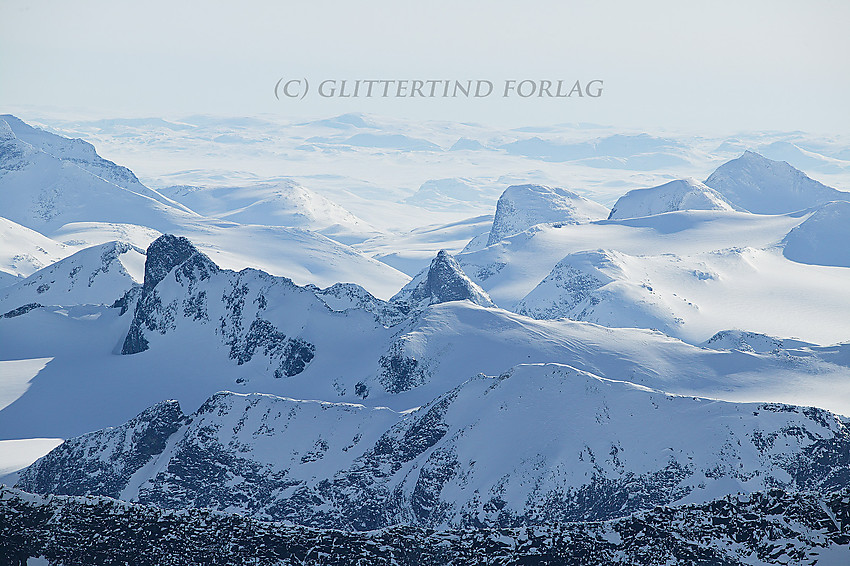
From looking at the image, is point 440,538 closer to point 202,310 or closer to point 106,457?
point 106,457

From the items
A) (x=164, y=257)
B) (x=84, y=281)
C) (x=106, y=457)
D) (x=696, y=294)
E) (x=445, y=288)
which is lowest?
(x=84, y=281)

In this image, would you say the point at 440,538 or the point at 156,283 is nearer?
the point at 440,538

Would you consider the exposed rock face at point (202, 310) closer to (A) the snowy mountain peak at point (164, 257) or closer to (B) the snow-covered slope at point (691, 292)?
(A) the snowy mountain peak at point (164, 257)

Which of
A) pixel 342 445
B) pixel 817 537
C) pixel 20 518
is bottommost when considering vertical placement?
pixel 342 445

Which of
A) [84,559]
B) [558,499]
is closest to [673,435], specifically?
[558,499]

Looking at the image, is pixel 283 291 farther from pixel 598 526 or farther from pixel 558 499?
pixel 598 526

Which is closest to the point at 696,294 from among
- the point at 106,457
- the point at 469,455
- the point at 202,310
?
the point at 202,310
